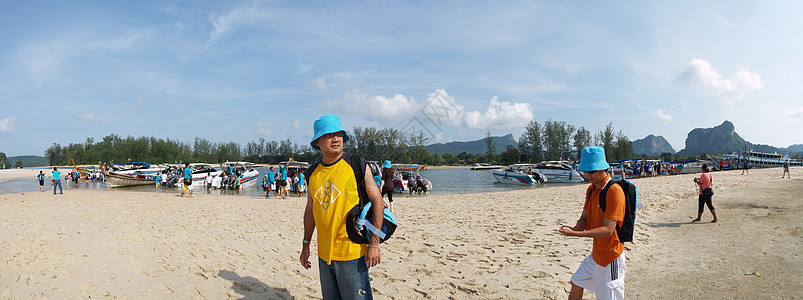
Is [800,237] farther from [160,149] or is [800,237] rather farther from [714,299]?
[160,149]

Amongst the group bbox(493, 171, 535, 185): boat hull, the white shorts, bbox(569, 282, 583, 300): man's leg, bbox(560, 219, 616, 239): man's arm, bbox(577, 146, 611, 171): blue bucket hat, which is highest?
bbox(577, 146, 611, 171): blue bucket hat

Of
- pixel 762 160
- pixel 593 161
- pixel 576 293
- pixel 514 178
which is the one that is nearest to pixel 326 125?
pixel 593 161

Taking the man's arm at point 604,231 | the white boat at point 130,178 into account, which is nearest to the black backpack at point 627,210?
the man's arm at point 604,231

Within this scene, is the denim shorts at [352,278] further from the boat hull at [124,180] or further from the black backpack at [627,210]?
the boat hull at [124,180]

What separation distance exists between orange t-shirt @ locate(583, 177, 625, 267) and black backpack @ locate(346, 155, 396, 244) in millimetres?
1718

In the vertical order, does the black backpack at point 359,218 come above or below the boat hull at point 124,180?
above

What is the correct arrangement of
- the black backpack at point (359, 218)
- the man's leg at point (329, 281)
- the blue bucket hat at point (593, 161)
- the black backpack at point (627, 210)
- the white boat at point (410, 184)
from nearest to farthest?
the black backpack at point (359, 218) < the man's leg at point (329, 281) < the black backpack at point (627, 210) < the blue bucket hat at point (593, 161) < the white boat at point (410, 184)

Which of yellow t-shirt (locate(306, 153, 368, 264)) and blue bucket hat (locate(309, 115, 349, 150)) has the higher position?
blue bucket hat (locate(309, 115, 349, 150))

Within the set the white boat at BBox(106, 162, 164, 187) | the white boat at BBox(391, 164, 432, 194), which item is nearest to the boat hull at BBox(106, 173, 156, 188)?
the white boat at BBox(106, 162, 164, 187)

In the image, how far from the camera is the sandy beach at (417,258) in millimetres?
4574

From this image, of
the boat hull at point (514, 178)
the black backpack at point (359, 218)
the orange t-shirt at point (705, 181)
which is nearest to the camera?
the black backpack at point (359, 218)

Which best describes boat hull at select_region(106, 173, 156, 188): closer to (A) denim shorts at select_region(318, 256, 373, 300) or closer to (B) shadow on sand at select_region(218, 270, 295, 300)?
(B) shadow on sand at select_region(218, 270, 295, 300)

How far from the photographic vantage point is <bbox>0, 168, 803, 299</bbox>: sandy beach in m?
4.57

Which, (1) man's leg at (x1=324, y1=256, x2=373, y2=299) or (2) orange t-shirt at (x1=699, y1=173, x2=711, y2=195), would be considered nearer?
(1) man's leg at (x1=324, y1=256, x2=373, y2=299)
